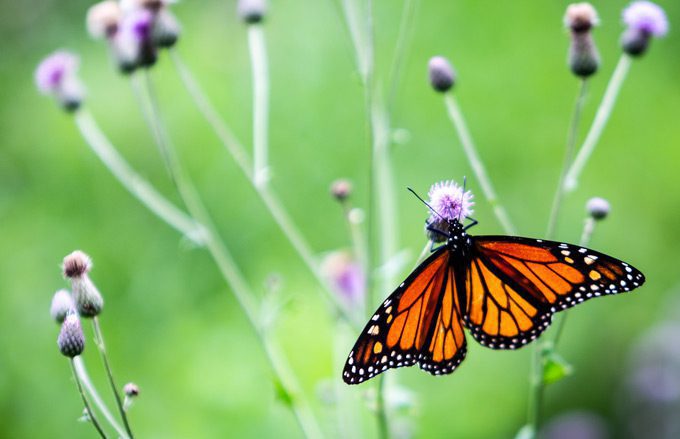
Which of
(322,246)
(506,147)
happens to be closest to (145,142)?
(322,246)

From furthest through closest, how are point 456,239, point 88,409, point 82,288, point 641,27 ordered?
1. point 641,27
2. point 456,239
3. point 82,288
4. point 88,409

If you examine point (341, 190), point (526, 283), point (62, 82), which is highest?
point (62, 82)

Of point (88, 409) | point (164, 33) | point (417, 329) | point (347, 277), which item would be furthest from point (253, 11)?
point (88, 409)

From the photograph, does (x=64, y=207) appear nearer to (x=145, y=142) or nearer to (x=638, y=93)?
(x=145, y=142)

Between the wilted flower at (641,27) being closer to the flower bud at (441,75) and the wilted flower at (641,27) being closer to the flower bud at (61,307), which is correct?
the flower bud at (441,75)

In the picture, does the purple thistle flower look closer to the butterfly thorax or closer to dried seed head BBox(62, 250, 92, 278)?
dried seed head BBox(62, 250, 92, 278)

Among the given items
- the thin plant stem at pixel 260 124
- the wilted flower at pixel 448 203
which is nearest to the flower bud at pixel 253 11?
the thin plant stem at pixel 260 124

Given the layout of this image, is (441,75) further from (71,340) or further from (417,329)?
(71,340)
